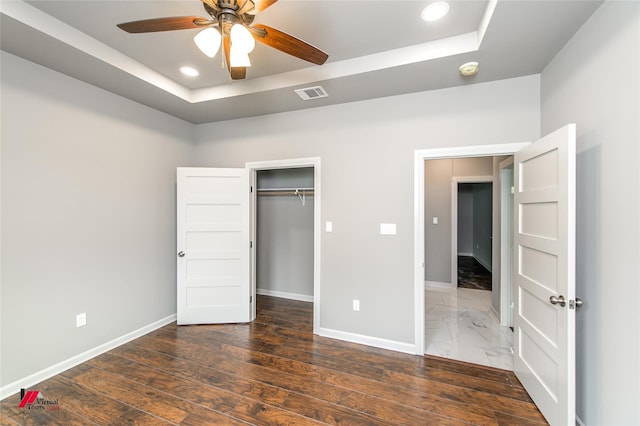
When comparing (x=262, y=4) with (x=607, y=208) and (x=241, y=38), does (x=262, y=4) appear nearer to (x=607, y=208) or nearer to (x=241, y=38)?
(x=241, y=38)

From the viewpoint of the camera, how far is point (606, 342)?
1.51 meters

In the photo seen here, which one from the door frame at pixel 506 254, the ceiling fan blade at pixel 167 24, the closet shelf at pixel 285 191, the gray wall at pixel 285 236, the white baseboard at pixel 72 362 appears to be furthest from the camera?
the gray wall at pixel 285 236

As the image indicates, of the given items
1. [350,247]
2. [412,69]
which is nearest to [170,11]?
[412,69]

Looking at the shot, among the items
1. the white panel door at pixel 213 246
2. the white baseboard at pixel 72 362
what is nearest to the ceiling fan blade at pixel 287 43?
the white panel door at pixel 213 246

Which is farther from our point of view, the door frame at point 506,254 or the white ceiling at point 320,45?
the door frame at point 506,254

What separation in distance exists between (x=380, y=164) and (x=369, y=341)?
6.31 ft

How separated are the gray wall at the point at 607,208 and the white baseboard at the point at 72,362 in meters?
3.98

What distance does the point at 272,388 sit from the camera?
214cm

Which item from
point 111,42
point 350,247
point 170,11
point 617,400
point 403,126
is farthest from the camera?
point 350,247

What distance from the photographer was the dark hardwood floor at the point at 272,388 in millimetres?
1848

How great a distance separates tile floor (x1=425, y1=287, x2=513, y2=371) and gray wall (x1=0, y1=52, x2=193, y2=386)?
132 inches

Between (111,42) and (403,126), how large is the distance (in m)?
2.70

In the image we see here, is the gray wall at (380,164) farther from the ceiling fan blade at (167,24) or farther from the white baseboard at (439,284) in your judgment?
the white baseboard at (439,284)

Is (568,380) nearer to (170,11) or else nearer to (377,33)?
(377,33)
